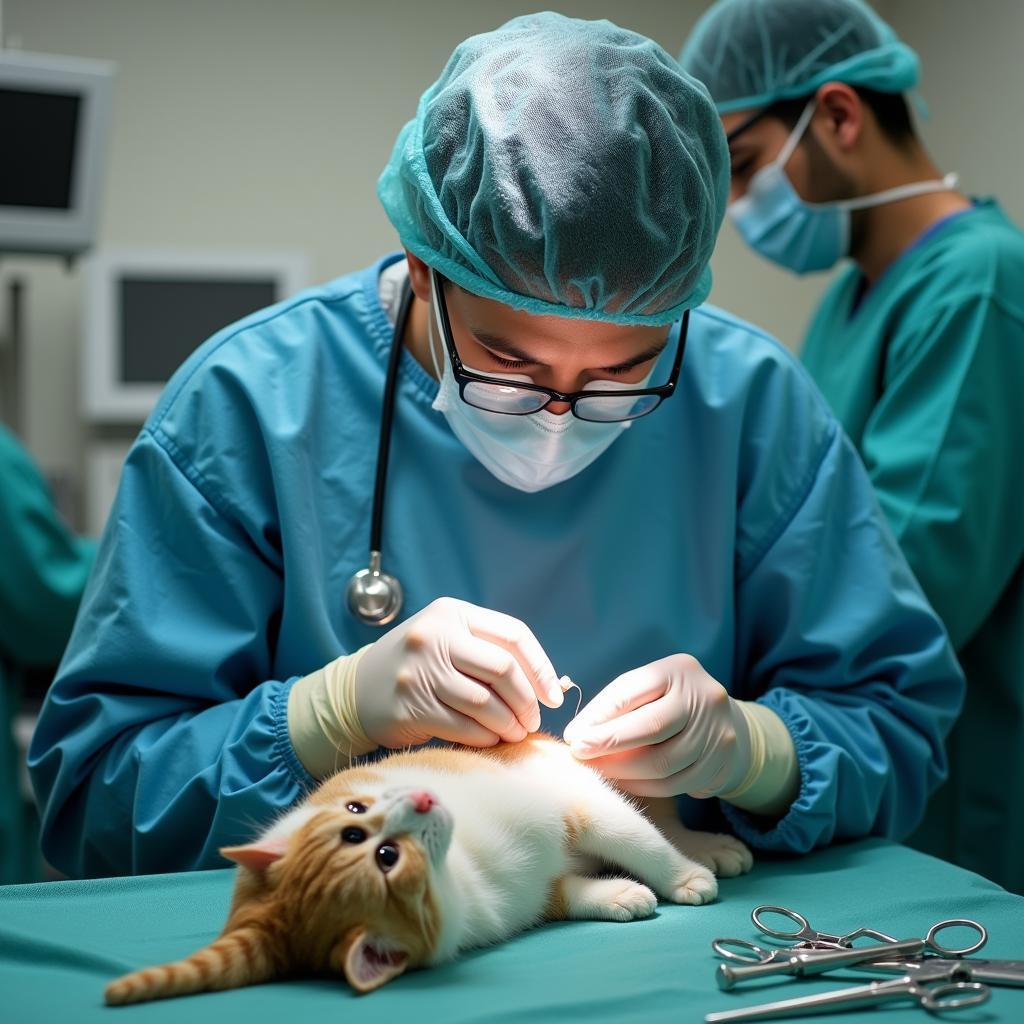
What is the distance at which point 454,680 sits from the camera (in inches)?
47.3

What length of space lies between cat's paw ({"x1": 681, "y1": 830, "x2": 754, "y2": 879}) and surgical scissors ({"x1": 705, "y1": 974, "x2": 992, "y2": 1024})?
38 centimetres

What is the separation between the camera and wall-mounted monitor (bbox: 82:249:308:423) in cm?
369

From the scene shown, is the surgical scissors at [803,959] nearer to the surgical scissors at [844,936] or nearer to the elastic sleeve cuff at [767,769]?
the surgical scissors at [844,936]

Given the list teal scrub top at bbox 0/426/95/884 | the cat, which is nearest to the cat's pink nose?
the cat

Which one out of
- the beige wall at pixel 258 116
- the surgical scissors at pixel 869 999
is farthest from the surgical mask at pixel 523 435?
the beige wall at pixel 258 116

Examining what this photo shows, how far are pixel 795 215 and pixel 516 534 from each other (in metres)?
1.14

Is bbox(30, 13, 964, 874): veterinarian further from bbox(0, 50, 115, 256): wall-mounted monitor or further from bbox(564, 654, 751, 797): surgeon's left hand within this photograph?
bbox(0, 50, 115, 256): wall-mounted monitor

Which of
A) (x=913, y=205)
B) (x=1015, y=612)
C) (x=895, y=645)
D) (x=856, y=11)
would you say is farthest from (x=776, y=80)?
(x=895, y=645)

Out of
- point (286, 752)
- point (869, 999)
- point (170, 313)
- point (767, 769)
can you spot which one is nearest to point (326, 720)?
point (286, 752)

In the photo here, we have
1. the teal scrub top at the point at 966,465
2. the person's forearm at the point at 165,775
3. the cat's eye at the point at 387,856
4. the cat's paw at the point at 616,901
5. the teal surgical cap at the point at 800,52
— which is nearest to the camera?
the cat's eye at the point at 387,856

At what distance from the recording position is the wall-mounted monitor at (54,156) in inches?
123

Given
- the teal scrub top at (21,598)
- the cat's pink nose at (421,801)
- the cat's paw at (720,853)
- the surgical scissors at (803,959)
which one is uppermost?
the cat's pink nose at (421,801)

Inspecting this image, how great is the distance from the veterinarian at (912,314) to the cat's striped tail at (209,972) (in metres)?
1.30

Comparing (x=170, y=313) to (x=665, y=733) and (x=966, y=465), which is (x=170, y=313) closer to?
(x=966, y=465)
